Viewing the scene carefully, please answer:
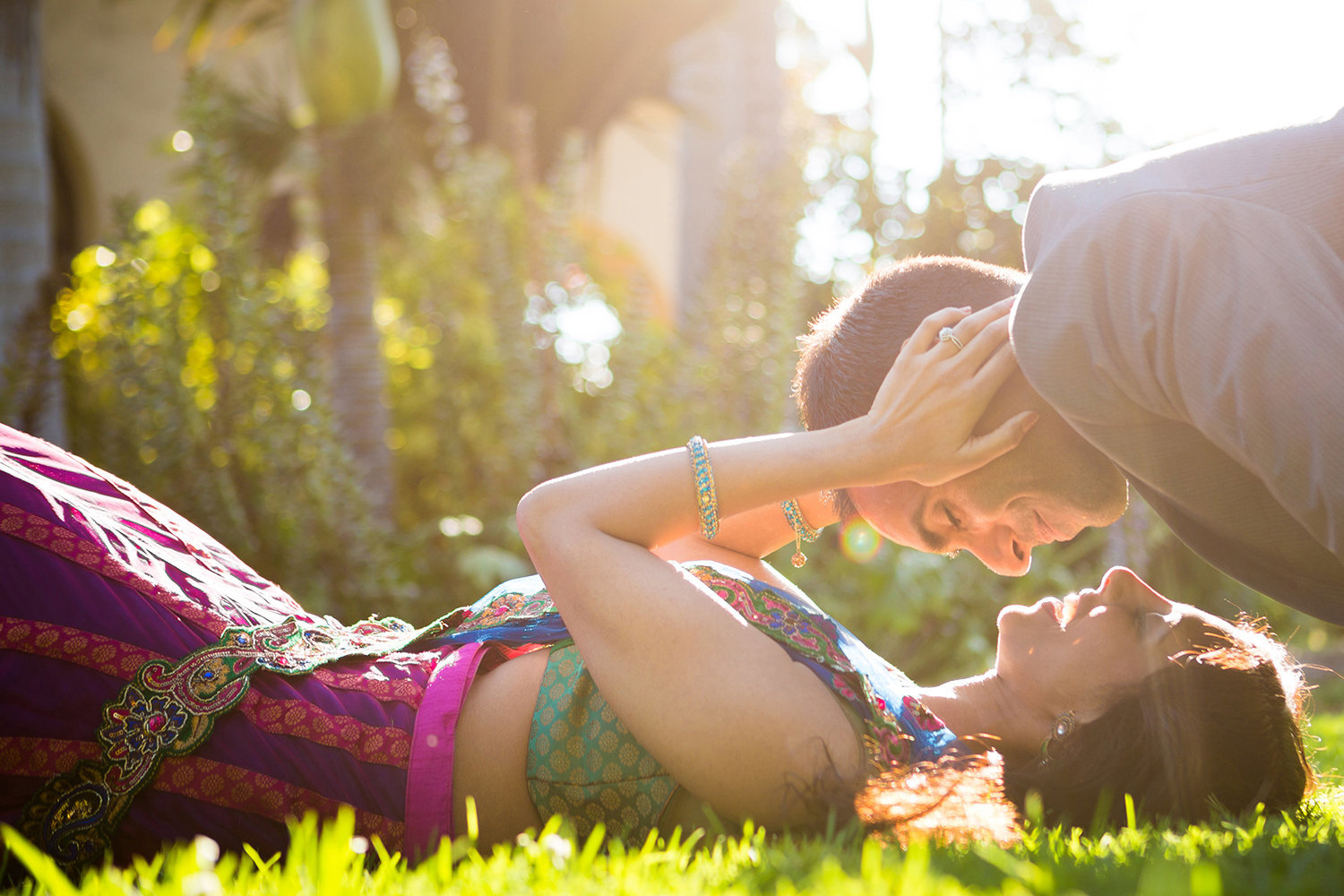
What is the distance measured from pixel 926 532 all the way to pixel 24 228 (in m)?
4.55

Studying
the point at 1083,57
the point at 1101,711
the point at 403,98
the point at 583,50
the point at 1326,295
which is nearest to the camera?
the point at 1326,295

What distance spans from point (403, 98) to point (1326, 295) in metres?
6.77

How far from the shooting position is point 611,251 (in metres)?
12.6

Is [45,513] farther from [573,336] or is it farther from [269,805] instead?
[573,336]

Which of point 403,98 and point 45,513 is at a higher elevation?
point 403,98

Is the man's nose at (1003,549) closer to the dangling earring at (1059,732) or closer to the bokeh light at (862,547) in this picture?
the dangling earring at (1059,732)

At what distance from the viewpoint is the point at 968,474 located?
2070 mm

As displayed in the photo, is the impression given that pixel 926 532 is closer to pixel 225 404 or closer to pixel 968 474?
pixel 968 474

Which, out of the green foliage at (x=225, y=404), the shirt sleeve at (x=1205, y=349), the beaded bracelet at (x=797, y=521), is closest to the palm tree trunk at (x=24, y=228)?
the green foliage at (x=225, y=404)

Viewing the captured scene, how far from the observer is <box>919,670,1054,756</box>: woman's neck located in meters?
2.27

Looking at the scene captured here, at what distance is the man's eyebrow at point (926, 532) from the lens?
220cm

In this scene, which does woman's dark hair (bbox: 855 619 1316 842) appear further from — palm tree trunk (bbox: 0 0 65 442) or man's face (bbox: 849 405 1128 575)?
palm tree trunk (bbox: 0 0 65 442)

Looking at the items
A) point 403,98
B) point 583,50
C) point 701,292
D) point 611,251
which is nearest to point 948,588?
point 701,292

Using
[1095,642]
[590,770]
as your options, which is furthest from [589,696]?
[1095,642]
